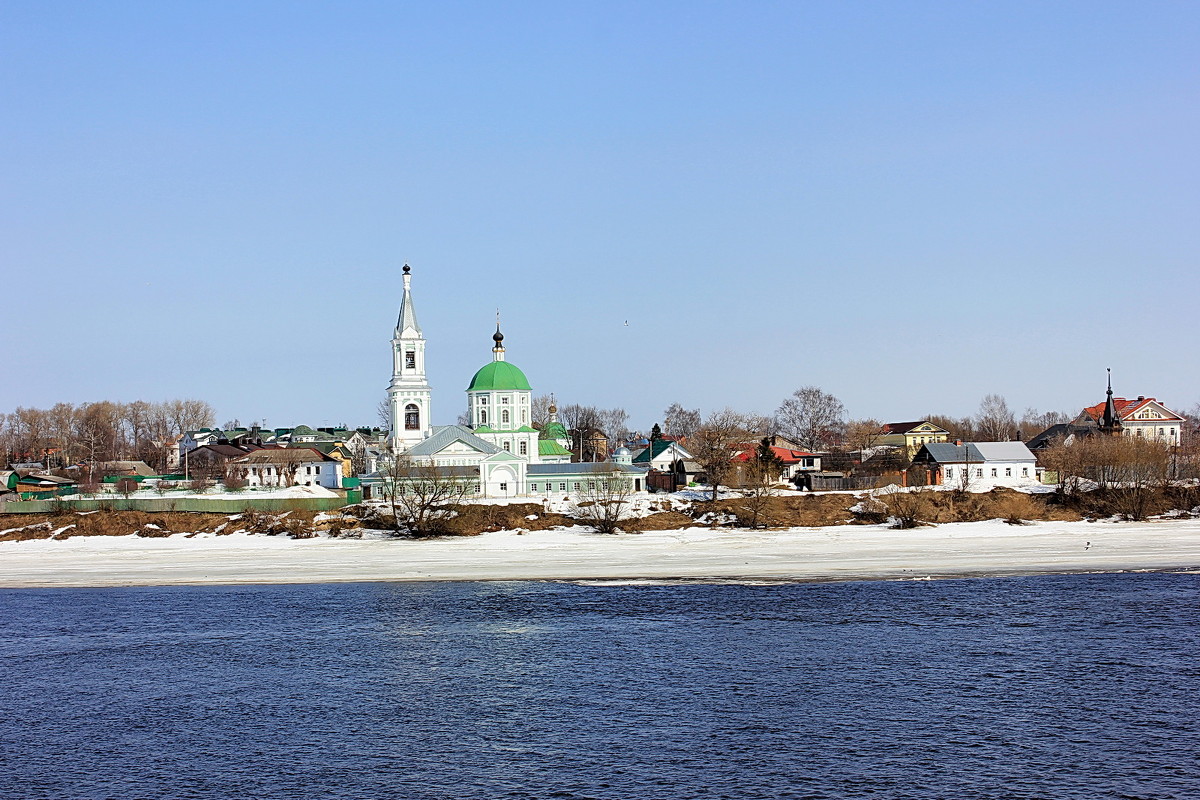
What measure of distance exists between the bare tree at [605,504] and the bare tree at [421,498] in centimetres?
777

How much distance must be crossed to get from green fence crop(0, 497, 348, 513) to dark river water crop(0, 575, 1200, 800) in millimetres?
28653

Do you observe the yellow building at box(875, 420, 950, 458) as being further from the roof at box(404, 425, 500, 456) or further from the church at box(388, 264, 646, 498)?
the roof at box(404, 425, 500, 456)

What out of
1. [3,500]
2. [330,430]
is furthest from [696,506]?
[330,430]

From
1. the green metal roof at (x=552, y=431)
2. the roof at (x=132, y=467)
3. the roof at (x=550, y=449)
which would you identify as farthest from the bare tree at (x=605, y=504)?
the roof at (x=132, y=467)

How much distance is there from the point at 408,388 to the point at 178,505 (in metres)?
24.6

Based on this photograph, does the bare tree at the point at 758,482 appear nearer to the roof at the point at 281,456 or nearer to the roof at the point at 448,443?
the roof at the point at 448,443

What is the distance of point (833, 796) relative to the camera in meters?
19.2

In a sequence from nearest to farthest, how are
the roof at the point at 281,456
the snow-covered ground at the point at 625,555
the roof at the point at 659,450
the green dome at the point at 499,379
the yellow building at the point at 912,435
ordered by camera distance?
the snow-covered ground at the point at 625,555
the green dome at the point at 499,379
the roof at the point at 281,456
the roof at the point at 659,450
the yellow building at the point at 912,435

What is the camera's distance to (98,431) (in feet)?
538

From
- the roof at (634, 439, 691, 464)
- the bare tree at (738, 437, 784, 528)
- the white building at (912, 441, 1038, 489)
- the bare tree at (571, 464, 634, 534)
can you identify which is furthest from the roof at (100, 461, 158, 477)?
the white building at (912, 441, 1038, 489)

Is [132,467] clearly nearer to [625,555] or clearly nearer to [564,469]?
[564,469]

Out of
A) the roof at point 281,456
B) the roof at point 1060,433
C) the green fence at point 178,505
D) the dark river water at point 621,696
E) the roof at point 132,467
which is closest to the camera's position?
the dark river water at point 621,696

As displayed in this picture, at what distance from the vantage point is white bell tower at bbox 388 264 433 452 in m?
90.9

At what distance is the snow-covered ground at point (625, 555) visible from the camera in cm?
4650
